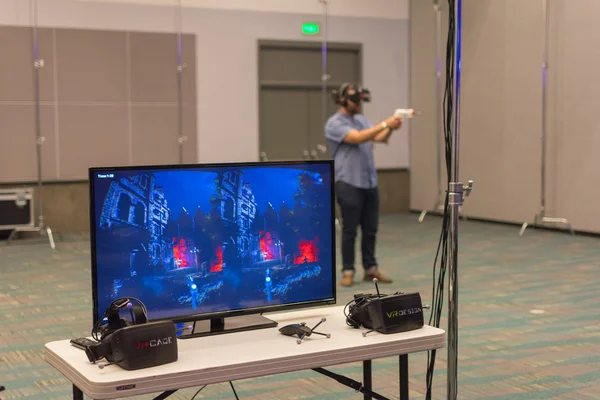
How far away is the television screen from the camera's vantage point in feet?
7.97

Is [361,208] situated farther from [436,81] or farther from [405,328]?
[436,81]

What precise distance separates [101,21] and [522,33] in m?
5.06

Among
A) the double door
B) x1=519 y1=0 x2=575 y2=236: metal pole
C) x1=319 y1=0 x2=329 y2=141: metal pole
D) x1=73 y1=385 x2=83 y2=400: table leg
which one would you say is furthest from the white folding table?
x1=319 y1=0 x2=329 y2=141: metal pole

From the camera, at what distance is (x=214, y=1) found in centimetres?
1083

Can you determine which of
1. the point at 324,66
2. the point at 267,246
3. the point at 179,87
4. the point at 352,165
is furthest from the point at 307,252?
the point at 324,66

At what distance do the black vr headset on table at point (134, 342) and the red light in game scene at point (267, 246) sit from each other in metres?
0.46

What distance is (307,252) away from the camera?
2719 mm

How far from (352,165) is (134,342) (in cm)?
437

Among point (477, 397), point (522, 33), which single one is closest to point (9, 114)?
point (522, 33)

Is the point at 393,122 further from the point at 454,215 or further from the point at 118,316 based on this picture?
the point at 118,316

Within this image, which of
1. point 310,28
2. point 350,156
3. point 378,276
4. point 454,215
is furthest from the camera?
point 310,28

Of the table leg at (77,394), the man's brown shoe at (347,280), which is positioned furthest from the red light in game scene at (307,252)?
the man's brown shoe at (347,280)

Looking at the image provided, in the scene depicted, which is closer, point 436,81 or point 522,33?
point 522,33

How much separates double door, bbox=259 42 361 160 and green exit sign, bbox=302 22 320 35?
15 cm
